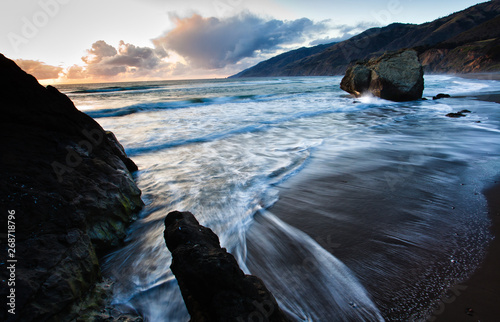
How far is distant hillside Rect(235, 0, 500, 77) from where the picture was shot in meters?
44.8

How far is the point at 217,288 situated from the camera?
4.33ft

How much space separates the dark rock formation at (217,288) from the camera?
4.11ft

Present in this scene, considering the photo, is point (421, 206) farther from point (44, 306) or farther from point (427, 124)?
point (427, 124)

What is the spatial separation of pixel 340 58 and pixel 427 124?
153 meters

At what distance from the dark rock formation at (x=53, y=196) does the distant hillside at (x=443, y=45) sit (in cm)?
5405

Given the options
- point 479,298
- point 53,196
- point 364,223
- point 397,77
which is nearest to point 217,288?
point 53,196

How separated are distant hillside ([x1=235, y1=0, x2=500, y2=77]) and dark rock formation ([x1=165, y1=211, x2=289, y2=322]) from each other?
53.8m

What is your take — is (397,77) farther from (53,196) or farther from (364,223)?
(53,196)

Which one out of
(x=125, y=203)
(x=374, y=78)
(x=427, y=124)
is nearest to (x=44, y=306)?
(x=125, y=203)

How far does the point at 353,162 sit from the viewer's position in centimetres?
489

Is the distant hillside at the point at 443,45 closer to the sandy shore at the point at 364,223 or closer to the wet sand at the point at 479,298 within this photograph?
the sandy shore at the point at 364,223

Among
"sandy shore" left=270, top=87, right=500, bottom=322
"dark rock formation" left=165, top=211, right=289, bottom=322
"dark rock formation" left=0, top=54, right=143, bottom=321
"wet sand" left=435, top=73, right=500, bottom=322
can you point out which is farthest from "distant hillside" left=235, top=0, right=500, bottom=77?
"dark rock formation" left=0, top=54, right=143, bottom=321

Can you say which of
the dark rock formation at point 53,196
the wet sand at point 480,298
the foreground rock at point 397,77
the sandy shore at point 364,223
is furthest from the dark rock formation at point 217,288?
the foreground rock at point 397,77

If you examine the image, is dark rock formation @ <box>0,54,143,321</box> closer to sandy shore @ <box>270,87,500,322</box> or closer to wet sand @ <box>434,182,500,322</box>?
sandy shore @ <box>270,87,500,322</box>
